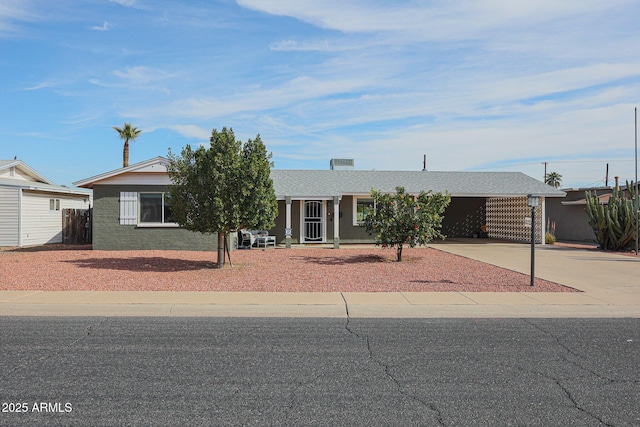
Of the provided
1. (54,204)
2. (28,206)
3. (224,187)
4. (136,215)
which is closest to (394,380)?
(224,187)

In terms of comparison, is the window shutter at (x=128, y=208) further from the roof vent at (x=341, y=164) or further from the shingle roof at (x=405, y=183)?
the roof vent at (x=341, y=164)

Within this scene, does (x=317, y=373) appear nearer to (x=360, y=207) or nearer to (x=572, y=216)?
(x=360, y=207)

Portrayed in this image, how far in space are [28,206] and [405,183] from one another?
18080 millimetres

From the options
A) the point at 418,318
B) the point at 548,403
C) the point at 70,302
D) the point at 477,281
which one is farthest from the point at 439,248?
the point at 548,403

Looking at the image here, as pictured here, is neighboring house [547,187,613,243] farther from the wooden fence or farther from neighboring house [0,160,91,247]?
neighboring house [0,160,91,247]

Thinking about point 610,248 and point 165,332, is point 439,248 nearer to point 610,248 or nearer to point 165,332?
point 610,248

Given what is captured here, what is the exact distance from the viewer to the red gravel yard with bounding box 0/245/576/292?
11.6m

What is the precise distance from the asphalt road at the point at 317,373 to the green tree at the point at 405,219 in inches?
322

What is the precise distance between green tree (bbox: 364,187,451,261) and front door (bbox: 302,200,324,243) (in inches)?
297

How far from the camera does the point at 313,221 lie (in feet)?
80.7

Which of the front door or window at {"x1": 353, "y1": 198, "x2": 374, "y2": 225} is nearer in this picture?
the front door

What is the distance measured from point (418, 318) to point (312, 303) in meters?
2.09

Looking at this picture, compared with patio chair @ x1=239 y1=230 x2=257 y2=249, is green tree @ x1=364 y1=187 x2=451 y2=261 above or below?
above

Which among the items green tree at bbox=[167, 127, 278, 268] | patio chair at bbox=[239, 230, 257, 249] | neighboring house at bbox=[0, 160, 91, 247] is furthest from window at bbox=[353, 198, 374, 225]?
neighboring house at bbox=[0, 160, 91, 247]
